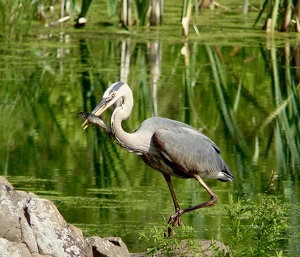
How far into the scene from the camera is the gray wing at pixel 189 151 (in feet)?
16.8

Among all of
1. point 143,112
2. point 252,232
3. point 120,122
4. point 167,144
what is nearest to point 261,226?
point 252,232

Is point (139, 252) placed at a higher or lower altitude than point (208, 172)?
lower

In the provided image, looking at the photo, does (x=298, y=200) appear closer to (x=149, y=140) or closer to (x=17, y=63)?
(x=149, y=140)

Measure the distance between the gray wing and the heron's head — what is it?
0.36 m

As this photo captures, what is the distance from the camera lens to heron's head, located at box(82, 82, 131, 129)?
491cm

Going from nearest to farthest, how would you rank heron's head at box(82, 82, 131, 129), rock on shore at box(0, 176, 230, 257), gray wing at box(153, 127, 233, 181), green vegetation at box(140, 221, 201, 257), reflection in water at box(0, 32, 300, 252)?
1. rock on shore at box(0, 176, 230, 257)
2. green vegetation at box(140, 221, 201, 257)
3. heron's head at box(82, 82, 131, 129)
4. gray wing at box(153, 127, 233, 181)
5. reflection in water at box(0, 32, 300, 252)

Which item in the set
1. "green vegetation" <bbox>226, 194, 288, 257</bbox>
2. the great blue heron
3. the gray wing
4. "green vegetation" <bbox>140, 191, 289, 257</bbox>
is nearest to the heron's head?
the great blue heron

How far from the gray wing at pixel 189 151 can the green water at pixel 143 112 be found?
0.37 meters

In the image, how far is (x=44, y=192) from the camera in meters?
6.15

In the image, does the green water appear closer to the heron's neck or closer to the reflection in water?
the reflection in water

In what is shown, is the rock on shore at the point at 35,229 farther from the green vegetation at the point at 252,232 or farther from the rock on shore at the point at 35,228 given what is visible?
the green vegetation at the point at 252,232

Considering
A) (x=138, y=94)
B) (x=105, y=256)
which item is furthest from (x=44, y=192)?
(x=138, y=94)

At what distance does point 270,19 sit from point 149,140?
9359mm

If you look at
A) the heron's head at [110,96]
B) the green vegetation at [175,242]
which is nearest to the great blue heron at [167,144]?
the heron's head at [110,96]
